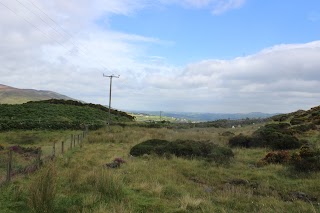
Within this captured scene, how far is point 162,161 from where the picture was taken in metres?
17.5

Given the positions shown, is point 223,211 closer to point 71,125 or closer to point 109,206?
point 109,206

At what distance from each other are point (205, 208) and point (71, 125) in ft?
126

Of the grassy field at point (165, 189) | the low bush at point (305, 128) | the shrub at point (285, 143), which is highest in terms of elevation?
the low bush at point (305, 128)

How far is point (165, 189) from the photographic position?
438 inches

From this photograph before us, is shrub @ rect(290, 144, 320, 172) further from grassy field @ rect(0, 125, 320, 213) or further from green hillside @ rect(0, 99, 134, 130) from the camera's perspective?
green hillside @ rect(0, 99, 134, 130)

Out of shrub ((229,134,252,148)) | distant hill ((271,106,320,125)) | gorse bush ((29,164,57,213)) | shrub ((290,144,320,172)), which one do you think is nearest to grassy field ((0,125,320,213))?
gorse bush ((29,164,57,213))

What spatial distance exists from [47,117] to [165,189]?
45294 mm

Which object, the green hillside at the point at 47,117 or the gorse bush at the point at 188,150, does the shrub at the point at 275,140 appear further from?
the green hillside at the point at 47,117

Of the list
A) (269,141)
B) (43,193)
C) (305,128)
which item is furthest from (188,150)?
(305,128)

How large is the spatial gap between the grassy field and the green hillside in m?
29.1

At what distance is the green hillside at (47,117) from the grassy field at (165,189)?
95.4 feet

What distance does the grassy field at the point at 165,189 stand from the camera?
8406 mm

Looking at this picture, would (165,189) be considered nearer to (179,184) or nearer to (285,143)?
(179,184)

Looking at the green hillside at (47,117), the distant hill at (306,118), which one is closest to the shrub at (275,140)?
the distant hill at (306,118)
